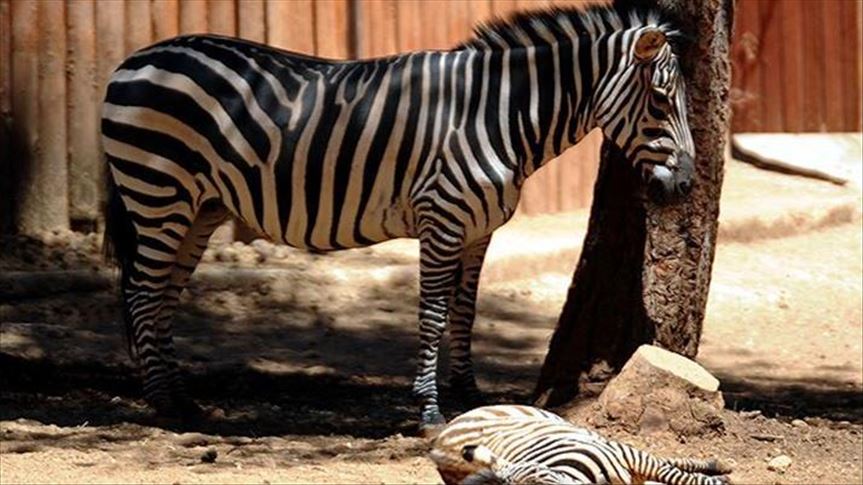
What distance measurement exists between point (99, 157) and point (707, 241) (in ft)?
16.3

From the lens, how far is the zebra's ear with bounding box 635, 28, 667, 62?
26.6 feet

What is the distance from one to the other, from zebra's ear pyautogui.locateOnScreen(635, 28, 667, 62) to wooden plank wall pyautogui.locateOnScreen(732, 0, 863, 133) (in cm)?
846

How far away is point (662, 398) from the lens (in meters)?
7.44

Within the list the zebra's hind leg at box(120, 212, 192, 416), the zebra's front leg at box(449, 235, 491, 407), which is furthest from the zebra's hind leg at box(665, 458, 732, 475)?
the zebra's hind leg at box(120, 212, 192, 416)

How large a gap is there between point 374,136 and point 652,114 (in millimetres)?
1306

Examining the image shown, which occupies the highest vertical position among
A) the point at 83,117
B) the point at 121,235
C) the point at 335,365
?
the point at 83,117

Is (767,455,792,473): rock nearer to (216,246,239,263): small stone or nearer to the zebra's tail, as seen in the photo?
the zebra's tail

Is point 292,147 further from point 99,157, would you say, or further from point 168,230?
point 99,157

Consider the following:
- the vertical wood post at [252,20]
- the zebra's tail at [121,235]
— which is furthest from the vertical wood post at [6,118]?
the zebra's tail at [121,235]

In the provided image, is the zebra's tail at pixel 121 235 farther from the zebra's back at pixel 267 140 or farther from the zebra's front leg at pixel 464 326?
the zebra's front leg at pixel 464 326

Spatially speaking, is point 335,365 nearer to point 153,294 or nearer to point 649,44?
point 153,294

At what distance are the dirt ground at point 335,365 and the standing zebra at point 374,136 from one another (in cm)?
54

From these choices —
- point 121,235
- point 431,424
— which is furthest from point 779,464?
point 121,235

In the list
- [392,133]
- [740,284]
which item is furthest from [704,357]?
[392,133]
